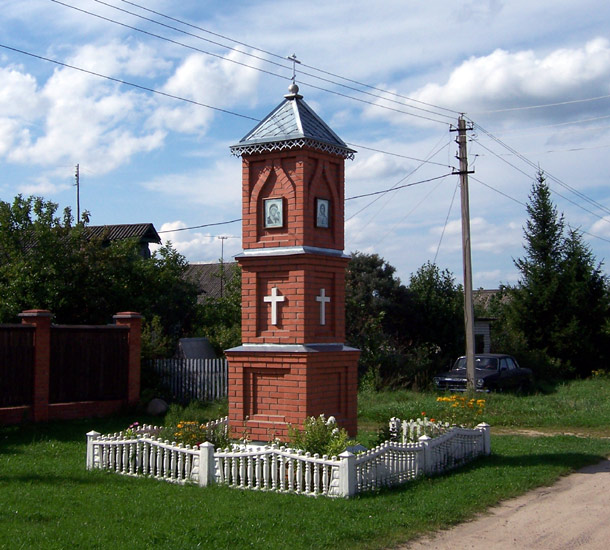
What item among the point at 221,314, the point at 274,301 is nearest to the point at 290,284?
the point at 274,301

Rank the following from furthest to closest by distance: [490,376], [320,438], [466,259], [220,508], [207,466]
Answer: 1. [490,376]
2. [466,259]
3. [207,466]
4. [320,438]
5. [220,508]

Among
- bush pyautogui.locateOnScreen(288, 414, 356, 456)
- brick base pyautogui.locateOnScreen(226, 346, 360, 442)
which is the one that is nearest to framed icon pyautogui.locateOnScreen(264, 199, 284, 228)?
brick base pyautogui.locateOnScreen(226, 346, 360, 442)

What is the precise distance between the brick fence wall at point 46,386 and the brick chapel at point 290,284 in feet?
22.7

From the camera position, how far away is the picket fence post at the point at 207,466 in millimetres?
9539

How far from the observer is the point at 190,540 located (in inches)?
274

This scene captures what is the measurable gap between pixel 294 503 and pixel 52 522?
2510 millimetres

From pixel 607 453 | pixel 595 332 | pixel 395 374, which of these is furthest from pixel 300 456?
pixel 595 332

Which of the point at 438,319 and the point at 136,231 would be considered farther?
the point at 136,231

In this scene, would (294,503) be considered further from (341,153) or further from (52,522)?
(341,153)

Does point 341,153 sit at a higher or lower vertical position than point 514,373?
higher

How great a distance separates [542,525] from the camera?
8.12 meters

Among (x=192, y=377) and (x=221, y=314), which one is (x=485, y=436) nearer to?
(x=192, y=377)

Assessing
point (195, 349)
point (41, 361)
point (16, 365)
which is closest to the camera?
point (16, 365)

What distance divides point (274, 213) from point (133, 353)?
9.11 meters
